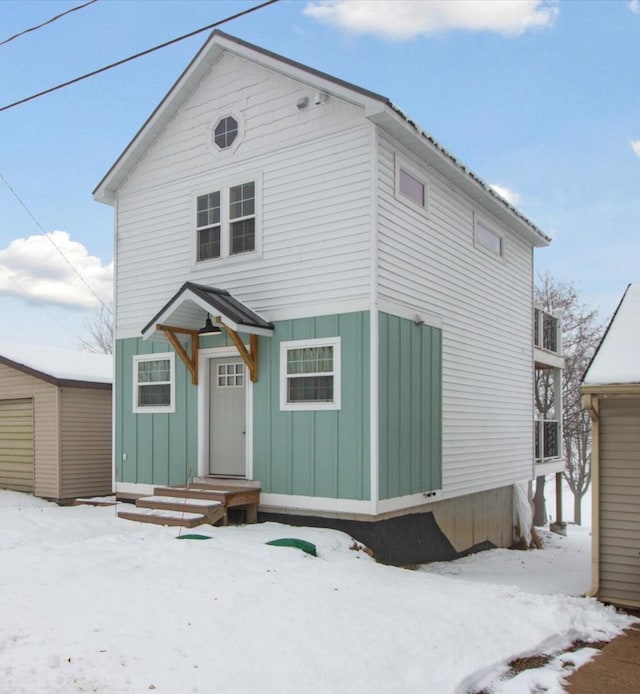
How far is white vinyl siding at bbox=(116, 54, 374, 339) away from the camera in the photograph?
10.4 metres

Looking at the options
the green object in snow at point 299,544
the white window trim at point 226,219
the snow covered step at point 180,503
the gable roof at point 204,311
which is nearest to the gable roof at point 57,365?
the gable roof at point 204,311

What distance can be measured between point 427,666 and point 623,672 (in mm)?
1890

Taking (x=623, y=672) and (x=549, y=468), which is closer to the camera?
(x=623, y=672)

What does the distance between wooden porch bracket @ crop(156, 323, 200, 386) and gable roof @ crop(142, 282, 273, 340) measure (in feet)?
0.31

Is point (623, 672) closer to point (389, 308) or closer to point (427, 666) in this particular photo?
point (427, 666)

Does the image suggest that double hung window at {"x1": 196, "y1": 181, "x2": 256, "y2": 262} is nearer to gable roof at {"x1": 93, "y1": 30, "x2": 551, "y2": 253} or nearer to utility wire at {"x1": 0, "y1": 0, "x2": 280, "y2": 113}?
gable roof at {"x1": 93, "y1": 30, "x2": 551, "y2": 253}

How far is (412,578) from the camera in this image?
8562 millimetres

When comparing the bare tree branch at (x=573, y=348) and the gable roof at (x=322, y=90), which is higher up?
the gable roof at (x=322, y=90)

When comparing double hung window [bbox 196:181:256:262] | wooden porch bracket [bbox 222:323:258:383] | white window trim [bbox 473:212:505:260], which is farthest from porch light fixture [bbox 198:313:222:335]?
white window trim [bbox 473:212:505:260]

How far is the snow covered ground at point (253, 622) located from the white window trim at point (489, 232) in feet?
24.1

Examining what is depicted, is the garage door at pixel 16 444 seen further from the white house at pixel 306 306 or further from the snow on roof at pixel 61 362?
the white house at pixel 306 306

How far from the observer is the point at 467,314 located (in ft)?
43.9

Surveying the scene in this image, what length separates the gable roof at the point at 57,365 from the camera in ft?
48.8

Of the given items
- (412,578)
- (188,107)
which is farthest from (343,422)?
(188,107)
